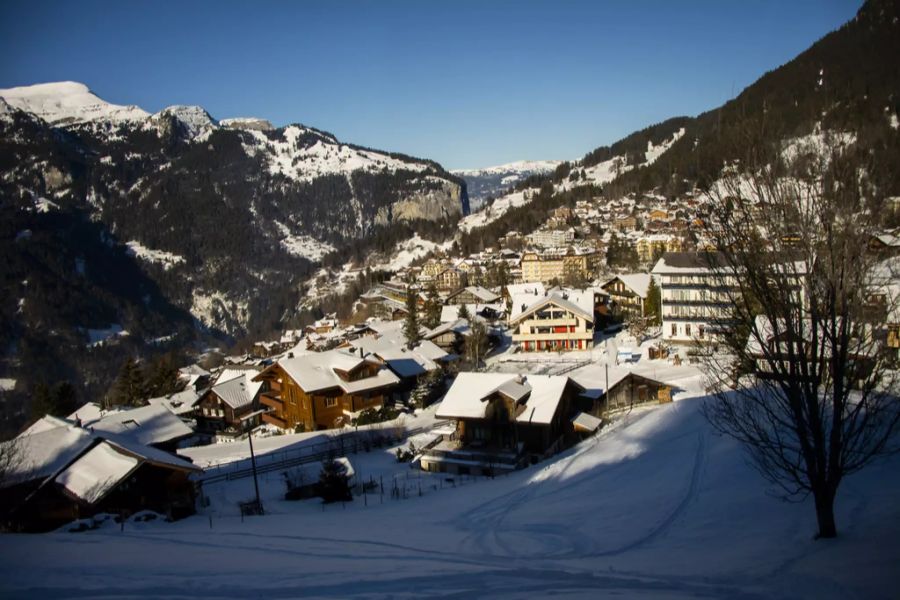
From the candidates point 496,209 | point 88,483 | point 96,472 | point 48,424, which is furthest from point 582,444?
point 496,209

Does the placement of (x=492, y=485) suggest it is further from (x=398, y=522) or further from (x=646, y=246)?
(x=646, y=246)

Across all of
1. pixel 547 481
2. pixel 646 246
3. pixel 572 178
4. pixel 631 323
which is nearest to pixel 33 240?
pixel 572 178

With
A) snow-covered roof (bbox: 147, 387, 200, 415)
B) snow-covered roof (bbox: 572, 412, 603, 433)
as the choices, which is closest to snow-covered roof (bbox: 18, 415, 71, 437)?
snow-covered roof (bbox: 147, 387, 200, 415)

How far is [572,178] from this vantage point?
182375mm

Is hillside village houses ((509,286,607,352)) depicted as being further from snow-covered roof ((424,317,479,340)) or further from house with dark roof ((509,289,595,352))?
snow-covered roof ((424,317,479,340))

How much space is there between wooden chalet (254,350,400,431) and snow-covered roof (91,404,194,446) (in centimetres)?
875

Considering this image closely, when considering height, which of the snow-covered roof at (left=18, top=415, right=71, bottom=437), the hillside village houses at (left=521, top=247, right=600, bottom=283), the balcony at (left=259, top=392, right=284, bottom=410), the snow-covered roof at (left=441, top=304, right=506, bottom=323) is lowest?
the balcony at (left=259, top=392, right=284, bottom=410)

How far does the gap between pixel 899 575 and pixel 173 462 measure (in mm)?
18874

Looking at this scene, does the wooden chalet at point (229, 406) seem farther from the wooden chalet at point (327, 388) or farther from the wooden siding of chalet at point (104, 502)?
the wooden siding of chalet at point (104, 502)

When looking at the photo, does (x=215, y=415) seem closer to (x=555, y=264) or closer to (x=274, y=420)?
(x=274, y=420)

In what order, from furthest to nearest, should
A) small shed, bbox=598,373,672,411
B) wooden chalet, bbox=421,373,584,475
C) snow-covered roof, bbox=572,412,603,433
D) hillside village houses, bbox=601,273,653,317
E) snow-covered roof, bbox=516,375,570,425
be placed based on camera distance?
hillside village houses, bbox=601,273,653,317, small shed, bbox=598,373,672,411, snow-covered roof, bbox=572,412,603,433, snow-covered roof, bbox=516,375,570,425, wooden chalet, bbox=421,373,584,475

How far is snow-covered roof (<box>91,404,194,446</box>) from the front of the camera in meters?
24.3

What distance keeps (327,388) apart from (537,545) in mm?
24701

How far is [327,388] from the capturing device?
34344mm
